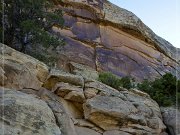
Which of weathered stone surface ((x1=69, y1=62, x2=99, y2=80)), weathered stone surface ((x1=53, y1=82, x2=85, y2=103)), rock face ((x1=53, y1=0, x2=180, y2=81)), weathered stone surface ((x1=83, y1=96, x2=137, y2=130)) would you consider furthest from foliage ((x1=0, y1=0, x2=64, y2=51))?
weathered stone surface ((x1=83, y1=96, x2=137, y2=130))

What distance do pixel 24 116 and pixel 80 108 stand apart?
143 inches

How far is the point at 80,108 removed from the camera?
1416cm

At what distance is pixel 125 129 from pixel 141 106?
1.56 m

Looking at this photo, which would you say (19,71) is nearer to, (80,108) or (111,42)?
(80,108)

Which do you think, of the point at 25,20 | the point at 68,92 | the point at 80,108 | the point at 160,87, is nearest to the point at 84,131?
the point at 80,108

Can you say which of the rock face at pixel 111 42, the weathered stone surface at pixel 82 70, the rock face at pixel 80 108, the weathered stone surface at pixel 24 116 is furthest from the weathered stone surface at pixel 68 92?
the rock face at pixel 111 42

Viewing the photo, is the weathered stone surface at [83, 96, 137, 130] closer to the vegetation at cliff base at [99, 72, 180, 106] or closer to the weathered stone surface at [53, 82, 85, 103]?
the weathered stone surface at [53, 82, 85, 103]

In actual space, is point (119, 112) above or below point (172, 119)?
above

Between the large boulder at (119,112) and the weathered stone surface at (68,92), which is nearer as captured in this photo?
the weathered stone surface at (68,92)

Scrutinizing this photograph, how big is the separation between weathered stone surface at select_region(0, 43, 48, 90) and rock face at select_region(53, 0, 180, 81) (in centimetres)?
942

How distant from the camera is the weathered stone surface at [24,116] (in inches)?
408

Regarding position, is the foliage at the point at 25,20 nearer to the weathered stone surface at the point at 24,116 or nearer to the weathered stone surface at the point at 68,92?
the weathered stone surface at the point at 68,92

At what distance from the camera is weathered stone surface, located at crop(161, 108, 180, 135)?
15.5m

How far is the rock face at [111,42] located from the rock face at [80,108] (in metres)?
8.81
